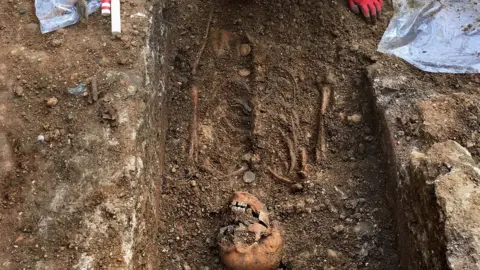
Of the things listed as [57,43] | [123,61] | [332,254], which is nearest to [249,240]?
[332,254]

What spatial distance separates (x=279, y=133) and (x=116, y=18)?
1147mm

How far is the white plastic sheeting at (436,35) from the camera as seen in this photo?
3.42m

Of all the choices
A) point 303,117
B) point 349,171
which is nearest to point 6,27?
point 303,117

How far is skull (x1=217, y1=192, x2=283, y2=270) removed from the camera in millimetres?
2740

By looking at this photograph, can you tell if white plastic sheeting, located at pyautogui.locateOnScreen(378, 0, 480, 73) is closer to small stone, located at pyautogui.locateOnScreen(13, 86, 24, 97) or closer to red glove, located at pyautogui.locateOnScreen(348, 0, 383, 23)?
red glove, located at pyautogui.locateOnScreen(348, 0, 383, 23)

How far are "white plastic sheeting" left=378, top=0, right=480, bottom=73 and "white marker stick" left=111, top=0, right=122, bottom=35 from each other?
158 centimetres

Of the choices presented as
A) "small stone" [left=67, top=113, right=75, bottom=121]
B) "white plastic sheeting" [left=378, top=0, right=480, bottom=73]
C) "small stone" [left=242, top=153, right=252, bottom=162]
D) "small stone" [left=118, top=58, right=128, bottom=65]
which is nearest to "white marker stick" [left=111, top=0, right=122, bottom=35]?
"small stone" [left=118, top=58, right=128, bottom=65]

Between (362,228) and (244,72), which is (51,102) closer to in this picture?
(244,72)

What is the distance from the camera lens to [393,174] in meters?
2.95

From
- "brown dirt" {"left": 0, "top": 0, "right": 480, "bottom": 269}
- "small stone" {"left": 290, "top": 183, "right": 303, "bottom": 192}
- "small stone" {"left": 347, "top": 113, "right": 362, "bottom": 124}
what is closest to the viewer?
"brown dirt" {"left": 0, "top": 0, "right": 480, "bottom": 269}

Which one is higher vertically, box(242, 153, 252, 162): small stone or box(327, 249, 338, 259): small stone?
box(242, 153, 252, 162): small stone

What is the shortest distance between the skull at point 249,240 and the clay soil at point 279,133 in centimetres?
12

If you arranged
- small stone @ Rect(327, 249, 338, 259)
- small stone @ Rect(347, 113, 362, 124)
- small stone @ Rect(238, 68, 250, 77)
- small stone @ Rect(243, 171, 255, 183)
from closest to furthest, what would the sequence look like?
small stone @ Rect(327, 249, 338, 259) < small stone @ Rect(243, 171, 255, 183) < small stone @ Rect(347, 113, 362, 124) < small stone @ Rect(238, 68, 250, 77)

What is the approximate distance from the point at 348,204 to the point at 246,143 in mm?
716
